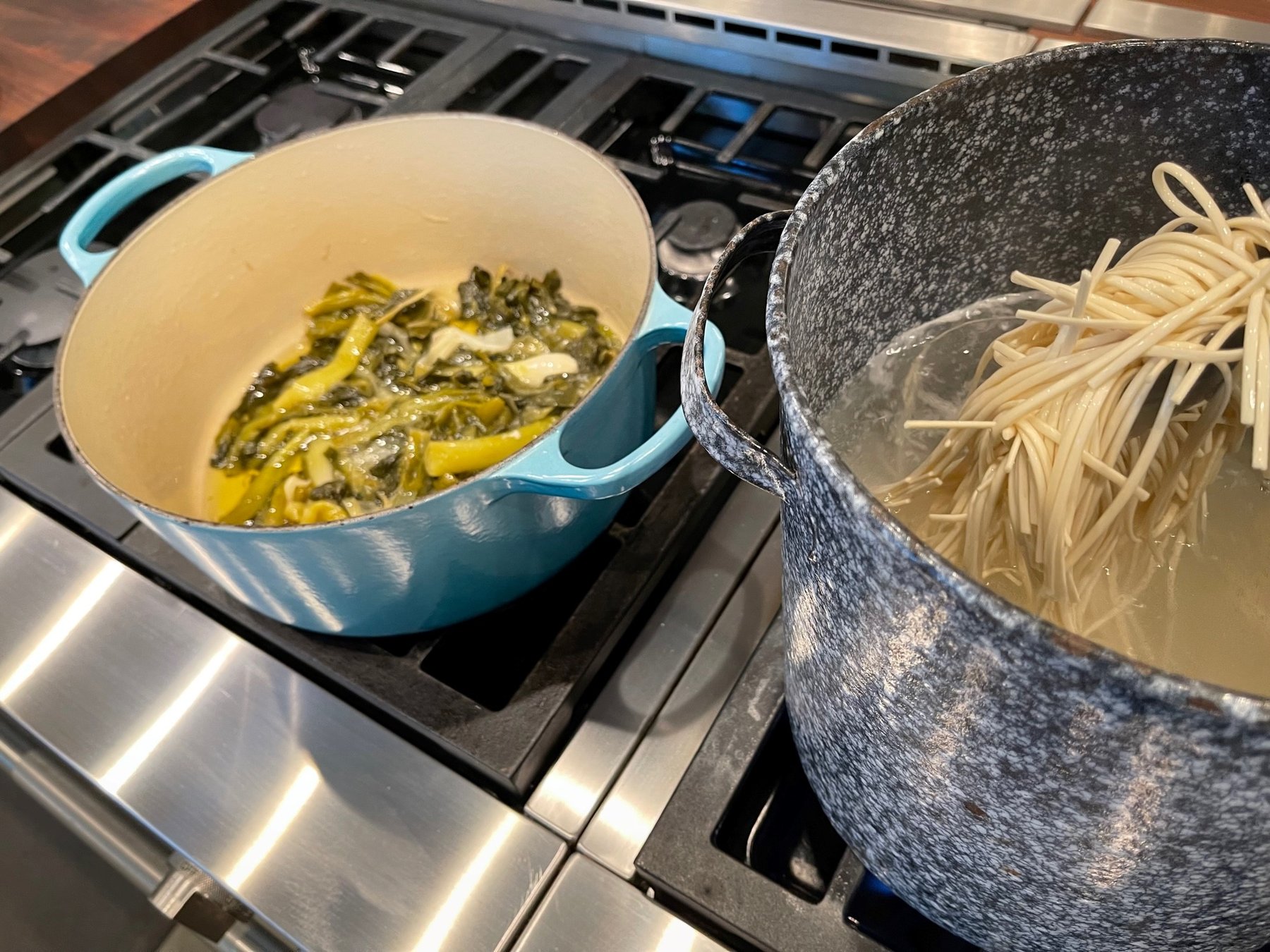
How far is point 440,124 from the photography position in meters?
0.78

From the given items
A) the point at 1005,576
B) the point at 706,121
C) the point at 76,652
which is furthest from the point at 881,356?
the point at 76,652

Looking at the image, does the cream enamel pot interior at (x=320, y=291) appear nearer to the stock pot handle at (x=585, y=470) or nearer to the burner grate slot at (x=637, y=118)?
the stock pot handle at (x=585, y=470)

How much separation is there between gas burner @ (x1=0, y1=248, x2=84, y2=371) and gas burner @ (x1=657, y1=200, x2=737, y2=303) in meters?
0.57

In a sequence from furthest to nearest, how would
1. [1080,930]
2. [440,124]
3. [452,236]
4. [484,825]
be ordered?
[452,236] < [440,124] < [484,825] < [1080,930]

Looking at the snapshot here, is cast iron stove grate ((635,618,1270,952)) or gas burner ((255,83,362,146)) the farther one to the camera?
gas burner ((255,83,362,146))

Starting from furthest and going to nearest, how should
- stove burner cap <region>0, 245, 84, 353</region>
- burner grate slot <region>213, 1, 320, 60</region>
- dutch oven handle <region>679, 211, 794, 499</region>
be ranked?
1. burner grate slot <region>213, 1, 320, 60</region>
2. stove burner cap <region>0, 245, 84, 353</region>
3. dutch oven handle <region>679, 211, 794, 499</region>

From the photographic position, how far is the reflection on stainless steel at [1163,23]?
756 millimetres

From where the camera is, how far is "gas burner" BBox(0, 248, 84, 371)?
84cm

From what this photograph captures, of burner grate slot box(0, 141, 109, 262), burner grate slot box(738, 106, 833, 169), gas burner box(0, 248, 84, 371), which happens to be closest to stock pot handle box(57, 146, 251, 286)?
gas burner box(0, 248, 84, 371)

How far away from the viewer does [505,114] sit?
38.6 inches

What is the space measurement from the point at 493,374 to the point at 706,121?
15.4 inches

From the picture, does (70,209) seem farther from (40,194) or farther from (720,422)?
(720,422)

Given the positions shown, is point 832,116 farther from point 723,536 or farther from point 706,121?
point 723,536

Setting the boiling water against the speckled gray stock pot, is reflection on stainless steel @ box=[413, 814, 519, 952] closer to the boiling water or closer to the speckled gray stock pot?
the speckled gray stock pot
